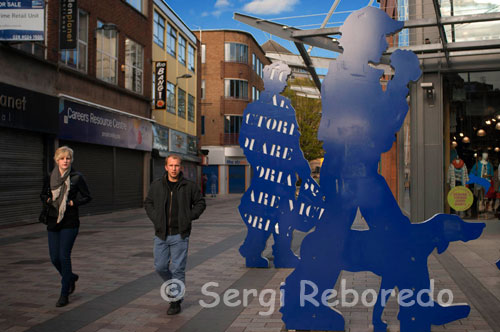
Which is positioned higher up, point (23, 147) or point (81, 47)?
point (81, 47)

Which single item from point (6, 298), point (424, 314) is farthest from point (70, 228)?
point (424, 314)

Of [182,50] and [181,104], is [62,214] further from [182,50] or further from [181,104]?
[182,50]

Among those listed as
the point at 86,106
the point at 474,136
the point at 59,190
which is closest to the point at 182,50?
the point at 86,106

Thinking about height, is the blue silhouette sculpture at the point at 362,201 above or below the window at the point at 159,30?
below

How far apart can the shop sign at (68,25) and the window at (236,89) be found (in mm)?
29811

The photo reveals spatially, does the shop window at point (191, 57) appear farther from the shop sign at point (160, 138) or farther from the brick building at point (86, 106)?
the brick building at point (86, 106)

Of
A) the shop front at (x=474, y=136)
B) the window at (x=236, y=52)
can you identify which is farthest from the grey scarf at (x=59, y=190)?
the window at (x=236, y=52)

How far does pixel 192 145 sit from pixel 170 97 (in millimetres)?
5451

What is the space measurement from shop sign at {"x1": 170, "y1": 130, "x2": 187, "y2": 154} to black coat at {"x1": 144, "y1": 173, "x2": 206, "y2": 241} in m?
24.5

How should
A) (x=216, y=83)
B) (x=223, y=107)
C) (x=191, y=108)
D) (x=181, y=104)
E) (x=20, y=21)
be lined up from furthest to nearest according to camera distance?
1. (x=223, y=107)
2. (x=216, y=83)
3. (x=191, y=108)
4. (x=181, y=104)
5. (x=20, y=21)

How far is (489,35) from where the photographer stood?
516 inches

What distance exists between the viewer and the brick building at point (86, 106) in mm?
15016

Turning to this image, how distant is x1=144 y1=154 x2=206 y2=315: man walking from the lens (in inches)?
212

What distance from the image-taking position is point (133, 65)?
2420 centimetres
